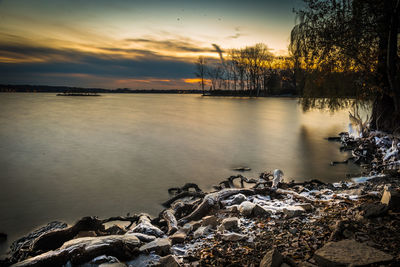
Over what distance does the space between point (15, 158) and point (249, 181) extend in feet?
37.8

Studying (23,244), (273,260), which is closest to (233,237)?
(273,260)

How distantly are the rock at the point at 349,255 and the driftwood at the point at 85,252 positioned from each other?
2.35 m

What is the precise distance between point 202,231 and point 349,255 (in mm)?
2082

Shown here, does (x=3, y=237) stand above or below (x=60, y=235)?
below

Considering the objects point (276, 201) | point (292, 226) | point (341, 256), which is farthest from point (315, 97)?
point (341, 256)

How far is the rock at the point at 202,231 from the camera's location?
381 cm

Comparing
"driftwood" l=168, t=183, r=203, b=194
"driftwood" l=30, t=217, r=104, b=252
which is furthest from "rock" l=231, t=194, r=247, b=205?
"driftwood" l=30, t=217, r=104, b=252

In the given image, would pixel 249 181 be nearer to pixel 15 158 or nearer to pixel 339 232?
pixel 339 232

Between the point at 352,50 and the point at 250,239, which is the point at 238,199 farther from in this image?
the point at 352,50

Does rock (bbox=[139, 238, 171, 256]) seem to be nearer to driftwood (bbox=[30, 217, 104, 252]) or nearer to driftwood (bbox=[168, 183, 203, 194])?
driftwood (bbox=[30, 217, 104, 252])

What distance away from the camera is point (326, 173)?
9.27 metres

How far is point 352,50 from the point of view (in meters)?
10.7

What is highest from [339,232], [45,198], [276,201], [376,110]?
[376,110]

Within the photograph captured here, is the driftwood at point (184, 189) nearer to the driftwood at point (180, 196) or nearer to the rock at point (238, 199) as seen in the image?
the driftwood at point (180, 196)
